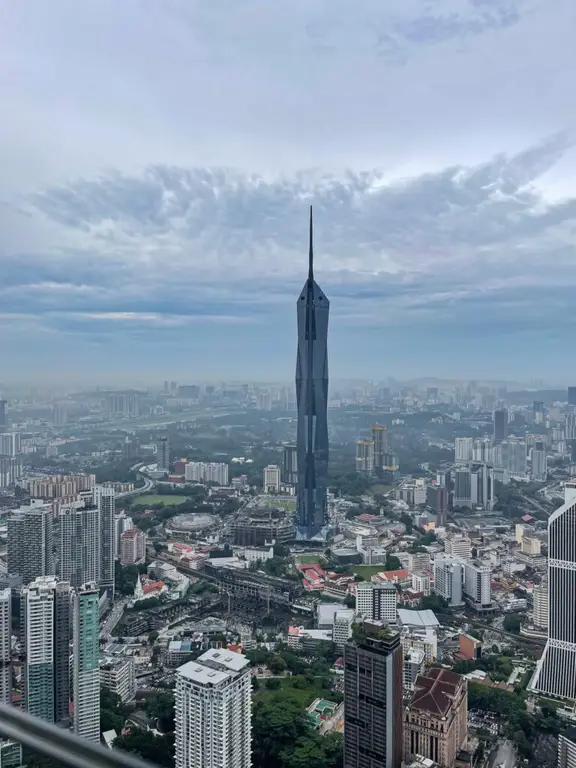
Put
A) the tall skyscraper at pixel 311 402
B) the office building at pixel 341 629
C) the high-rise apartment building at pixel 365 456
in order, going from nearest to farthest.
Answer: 1. the office building at pixel 341 629
2. the tall skyscraper at pixel 311 402
3. the high-rise apartment building at pixel 365 456

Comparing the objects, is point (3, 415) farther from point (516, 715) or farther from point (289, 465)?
point (289, 465)

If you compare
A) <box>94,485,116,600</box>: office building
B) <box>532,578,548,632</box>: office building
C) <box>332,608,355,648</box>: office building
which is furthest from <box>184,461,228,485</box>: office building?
<box>532,578,548,632</box>: office building

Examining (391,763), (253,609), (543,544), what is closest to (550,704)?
(391,763)

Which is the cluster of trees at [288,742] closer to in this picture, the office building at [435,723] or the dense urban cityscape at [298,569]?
the dense urban cityscape at [298,569]

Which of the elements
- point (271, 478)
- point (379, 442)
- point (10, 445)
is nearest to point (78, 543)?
point (10, 445)

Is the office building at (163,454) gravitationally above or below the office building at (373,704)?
above

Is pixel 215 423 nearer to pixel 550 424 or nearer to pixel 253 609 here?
Result: pixel 253 609

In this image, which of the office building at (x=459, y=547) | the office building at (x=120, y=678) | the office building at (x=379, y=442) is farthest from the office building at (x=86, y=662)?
the office building at (x=379, y=442)
